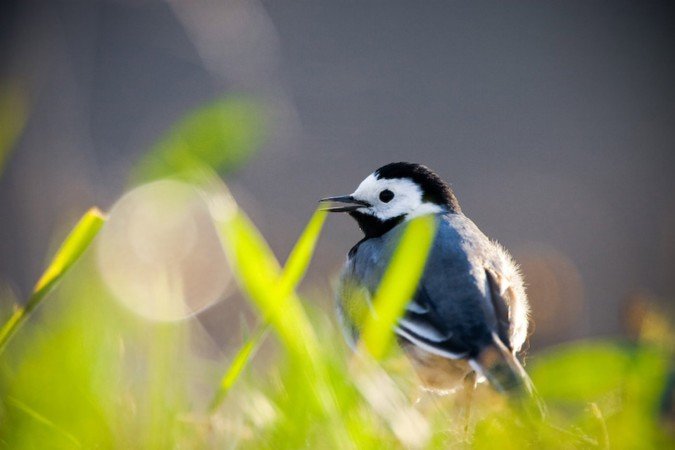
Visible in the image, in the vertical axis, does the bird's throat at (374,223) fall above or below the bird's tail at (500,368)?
above

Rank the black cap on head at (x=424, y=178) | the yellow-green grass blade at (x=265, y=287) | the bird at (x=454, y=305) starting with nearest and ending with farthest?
the yellow-green grass blade at (x=265, y=287) → the bird at (x=454, y=305) → the black cap on head at (x=424, y=178)

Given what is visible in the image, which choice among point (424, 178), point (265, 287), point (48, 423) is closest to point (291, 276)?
point (265, 287)

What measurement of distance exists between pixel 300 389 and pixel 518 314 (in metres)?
1.72

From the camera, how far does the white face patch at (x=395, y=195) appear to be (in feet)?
9.07

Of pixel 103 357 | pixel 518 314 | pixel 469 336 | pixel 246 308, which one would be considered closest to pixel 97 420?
pixel 103 357

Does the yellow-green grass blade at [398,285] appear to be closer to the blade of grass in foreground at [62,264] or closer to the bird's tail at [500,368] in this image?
the blade of grass in foreground at [62,264]

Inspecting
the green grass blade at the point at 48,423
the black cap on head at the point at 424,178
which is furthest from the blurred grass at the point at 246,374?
the black cap on head at the point at 424,178

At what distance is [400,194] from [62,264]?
2.17 meters

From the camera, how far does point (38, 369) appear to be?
51cm

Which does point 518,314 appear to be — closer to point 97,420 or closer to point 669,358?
point 669,358

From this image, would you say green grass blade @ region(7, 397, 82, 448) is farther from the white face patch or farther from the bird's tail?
the white face patch

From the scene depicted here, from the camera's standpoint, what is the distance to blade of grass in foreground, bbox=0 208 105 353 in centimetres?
65

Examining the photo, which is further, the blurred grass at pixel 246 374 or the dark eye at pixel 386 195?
the dark eye at pixel 386 195

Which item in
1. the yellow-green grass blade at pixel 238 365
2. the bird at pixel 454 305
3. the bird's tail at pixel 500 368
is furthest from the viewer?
the bird at pixel 454 305
